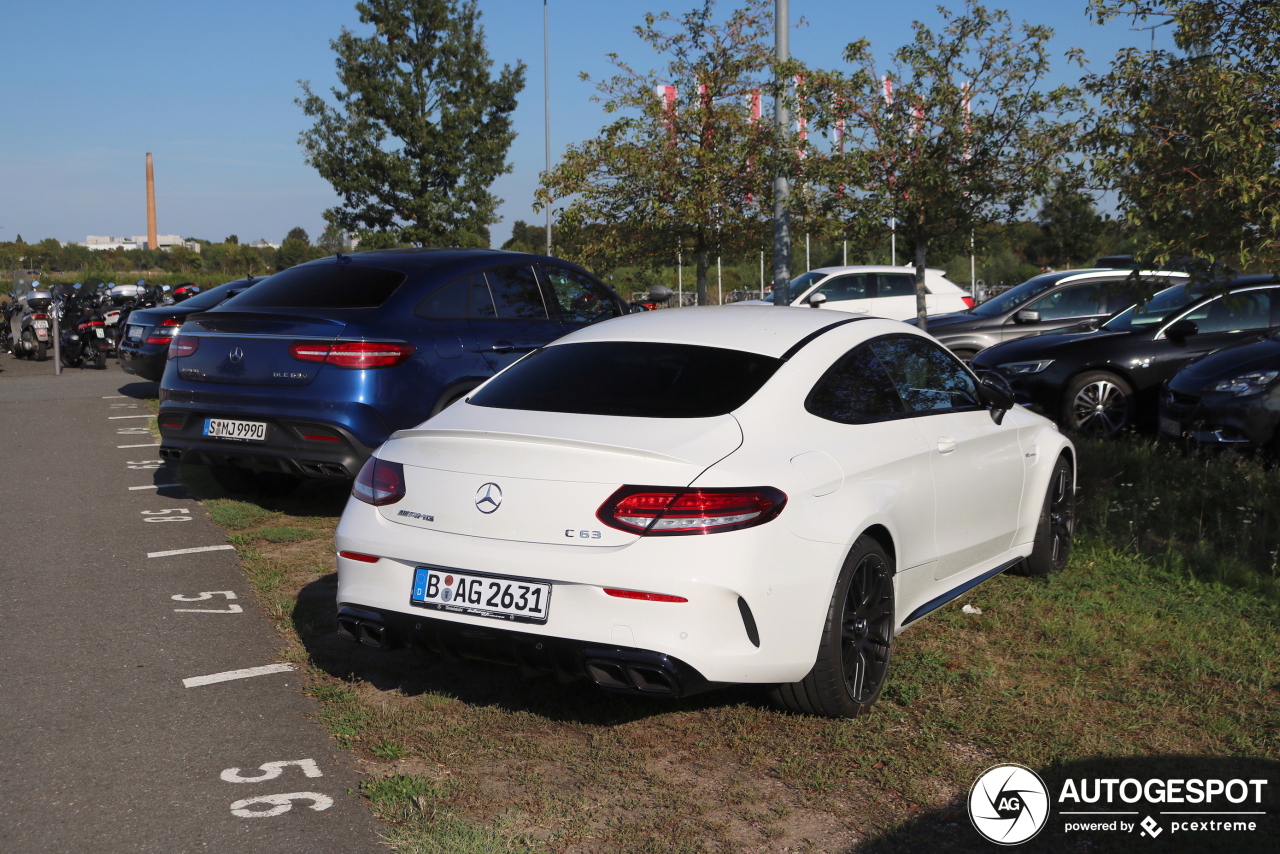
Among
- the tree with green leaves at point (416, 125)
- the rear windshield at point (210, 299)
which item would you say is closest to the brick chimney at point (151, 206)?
the tree with green leaves at point (416, 125)

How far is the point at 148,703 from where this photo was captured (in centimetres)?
454

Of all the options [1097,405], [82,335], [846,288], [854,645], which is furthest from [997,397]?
[82,335]

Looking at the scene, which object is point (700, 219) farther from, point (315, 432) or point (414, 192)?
point (414, 192)

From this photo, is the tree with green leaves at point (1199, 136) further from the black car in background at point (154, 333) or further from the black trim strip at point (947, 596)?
the black car in background at point (154, 333)

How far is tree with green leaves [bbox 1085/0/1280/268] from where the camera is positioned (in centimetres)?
661

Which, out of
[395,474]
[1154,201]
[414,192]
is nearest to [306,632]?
[395,474]

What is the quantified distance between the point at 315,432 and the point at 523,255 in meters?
2.16

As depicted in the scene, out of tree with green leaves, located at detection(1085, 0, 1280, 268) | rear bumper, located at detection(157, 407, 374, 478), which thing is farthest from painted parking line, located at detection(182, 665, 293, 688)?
tree with green leaves, located at detection(1085, 0, 1280, 268)

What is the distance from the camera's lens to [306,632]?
5426mm

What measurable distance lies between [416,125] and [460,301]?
96.0ft

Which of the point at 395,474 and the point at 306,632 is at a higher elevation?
the point at 395,474

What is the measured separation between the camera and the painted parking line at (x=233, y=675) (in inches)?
189

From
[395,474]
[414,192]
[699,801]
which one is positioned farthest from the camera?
[414,192]

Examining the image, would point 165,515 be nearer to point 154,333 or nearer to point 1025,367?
point 154,333
